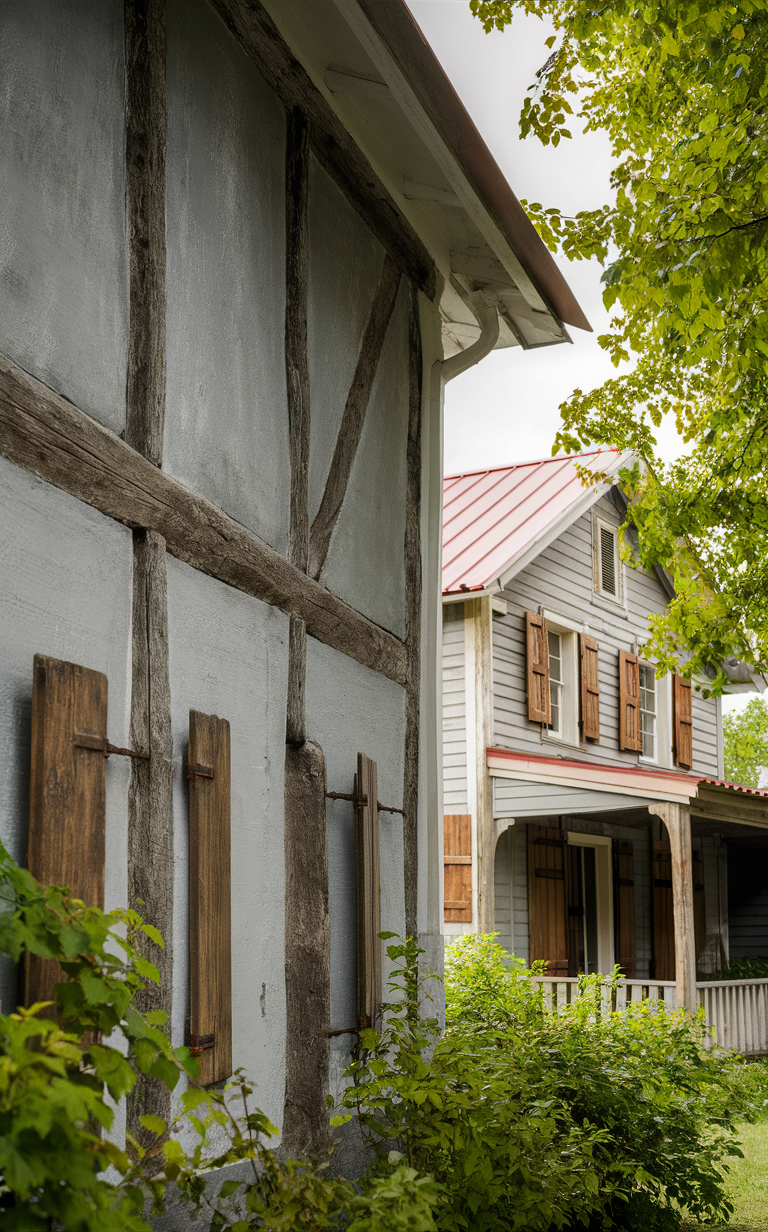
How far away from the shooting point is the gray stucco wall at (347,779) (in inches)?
185

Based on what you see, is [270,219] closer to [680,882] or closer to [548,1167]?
[548,1167]

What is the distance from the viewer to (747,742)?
159 feet

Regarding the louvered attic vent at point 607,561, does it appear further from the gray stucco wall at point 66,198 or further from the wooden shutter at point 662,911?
the gray stucco wall at point 66,198

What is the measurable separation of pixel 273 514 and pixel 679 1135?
12.3 ft

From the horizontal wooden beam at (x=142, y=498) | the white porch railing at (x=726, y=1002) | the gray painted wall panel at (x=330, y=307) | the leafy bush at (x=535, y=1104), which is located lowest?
the white porch railing at (x=726, y=1002)

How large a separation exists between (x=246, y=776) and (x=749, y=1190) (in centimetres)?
492

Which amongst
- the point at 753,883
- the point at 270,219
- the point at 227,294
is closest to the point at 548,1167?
the point at 227,294

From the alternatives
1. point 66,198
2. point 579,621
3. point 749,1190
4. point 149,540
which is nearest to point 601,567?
point 579,621

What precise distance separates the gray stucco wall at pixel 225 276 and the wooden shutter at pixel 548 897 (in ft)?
30.6

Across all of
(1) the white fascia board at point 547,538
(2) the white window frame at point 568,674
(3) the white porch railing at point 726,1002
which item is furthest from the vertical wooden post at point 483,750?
(2) the white window frame at point 568,674

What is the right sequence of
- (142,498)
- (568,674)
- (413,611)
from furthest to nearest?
(568,674), (413,611), (142,498)

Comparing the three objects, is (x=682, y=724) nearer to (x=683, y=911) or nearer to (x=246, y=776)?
(x=683, y=911)

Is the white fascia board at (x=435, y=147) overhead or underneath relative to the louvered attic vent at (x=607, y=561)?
underneath

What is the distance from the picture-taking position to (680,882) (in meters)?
10.2
